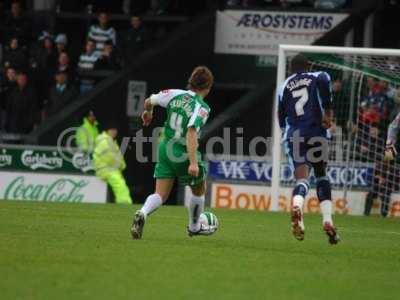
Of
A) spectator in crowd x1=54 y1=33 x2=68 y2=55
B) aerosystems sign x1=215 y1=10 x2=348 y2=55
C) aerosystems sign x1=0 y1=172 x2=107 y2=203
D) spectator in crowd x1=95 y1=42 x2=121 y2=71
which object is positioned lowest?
aerosystems sign x1=0 y1=172 x2=107 y2=203

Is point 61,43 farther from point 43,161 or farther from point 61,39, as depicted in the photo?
point 43,161

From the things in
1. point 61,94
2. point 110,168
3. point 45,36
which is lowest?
point 110,168

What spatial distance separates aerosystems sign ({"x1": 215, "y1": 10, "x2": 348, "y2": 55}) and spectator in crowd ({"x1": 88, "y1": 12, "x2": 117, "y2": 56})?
2.27 m

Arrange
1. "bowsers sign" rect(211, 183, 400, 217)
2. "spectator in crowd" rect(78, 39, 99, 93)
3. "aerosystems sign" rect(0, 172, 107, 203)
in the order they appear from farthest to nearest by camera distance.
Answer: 1. "spectator in crowd" rect(78, 39, 99, 93)
2. "aerosystems sign" rect(0, 172, 107, 203)
3. "bowsers sign" rect(211, 183, 400, 217)

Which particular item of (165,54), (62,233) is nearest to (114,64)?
(165,54)

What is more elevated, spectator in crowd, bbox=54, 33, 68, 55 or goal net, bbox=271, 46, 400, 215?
spectator in crowd, bbox=54, 33, 68, 55

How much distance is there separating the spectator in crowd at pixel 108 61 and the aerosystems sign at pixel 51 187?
3.75 metres

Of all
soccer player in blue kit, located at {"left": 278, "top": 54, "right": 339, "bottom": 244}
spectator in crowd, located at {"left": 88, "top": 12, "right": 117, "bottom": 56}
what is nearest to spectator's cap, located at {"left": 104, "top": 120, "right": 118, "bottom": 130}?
spectator in crowd, located at {"left": 88, "top": 12, "right": 117, "bottom": 56}

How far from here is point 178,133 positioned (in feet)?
40.4

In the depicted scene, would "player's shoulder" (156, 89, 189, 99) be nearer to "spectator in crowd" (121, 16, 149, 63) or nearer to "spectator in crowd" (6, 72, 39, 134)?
"spectator in crowd" (6, 72, 39, 134)

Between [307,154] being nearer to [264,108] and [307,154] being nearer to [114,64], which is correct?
[264,108]

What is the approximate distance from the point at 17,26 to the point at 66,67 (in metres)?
2.32

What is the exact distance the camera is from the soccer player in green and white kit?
1221cm

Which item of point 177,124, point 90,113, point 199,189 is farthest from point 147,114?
point 90,113
